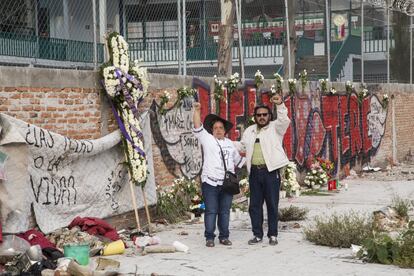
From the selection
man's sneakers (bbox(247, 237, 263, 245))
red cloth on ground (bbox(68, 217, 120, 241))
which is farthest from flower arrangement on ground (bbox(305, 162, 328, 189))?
red cloth on ground (bbox(68, 217, 120, 241))

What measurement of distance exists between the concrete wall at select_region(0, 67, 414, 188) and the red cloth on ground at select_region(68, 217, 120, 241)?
122cm

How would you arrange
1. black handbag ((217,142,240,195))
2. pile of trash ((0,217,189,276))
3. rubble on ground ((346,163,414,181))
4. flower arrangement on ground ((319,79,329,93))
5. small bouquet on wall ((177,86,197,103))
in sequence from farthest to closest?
rubble on ground ((346,163,414,181)) → flower arrangement on ground ((319,79,329,93)) → small bouquet on wall ((177,86,197,103)) → black handbag ((217,142,240,195)) → pile of trash ((0,217,189,276))

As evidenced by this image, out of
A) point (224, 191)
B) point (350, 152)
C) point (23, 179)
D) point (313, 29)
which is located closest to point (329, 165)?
point (350, 152)

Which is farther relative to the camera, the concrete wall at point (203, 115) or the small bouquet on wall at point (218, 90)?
the small bouquet on wall at point (218, 90)

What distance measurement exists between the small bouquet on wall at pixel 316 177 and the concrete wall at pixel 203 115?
0.34 m

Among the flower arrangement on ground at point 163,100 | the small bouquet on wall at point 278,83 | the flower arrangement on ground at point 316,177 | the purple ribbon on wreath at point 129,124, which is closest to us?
the purple ribbon on wreath at point 129,124

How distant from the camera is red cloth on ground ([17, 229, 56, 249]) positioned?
30.8ft

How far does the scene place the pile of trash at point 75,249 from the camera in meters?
8.52

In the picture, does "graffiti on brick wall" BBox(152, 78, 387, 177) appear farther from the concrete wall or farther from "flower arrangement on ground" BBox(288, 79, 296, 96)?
"flower arrangement on ground" BBox(288, 79, 296, 96)

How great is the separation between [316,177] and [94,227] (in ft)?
29.3

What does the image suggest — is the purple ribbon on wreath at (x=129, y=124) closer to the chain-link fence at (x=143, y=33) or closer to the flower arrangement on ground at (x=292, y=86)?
the chain-link fence at (x=143, y=33)

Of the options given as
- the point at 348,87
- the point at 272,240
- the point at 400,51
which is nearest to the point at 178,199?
the point at 272,240

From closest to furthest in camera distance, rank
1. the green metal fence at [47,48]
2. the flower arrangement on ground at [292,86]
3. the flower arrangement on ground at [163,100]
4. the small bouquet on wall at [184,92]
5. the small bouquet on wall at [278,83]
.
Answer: the green metal fence at [47,48] → the flower arrangement on ground at [163,100] → the small bouquet on wall at [184,92] → the small bouquet on wall at [278,83] → the flower arrangement on ground at [292,86]

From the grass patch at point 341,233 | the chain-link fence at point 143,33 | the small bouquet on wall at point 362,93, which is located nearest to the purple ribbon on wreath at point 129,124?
the chain-link fence at point 143,33
